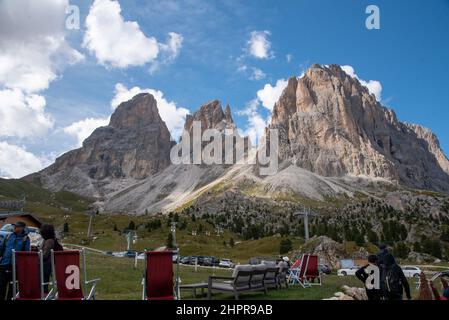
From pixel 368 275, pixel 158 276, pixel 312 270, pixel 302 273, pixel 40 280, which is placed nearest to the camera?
pixel 158 276

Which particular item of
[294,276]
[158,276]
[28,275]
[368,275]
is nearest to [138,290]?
[294,276]

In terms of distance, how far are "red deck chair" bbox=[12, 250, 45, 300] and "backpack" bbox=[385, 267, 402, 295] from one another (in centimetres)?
897

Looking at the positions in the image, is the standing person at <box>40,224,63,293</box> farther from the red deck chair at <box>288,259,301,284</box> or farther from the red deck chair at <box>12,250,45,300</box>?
the red deck chair at <box>288,259,301,284</box>

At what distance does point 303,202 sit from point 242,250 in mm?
98387

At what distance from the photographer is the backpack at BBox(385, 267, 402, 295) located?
12.0m

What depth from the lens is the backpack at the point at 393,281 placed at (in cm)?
1195

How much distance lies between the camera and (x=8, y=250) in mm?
11930

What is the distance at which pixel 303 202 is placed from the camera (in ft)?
652

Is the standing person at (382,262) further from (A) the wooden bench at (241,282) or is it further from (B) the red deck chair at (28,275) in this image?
(B) the red deck chair at (28,275)

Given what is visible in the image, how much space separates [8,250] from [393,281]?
10338 mm

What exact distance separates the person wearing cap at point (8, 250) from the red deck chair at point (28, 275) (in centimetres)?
76

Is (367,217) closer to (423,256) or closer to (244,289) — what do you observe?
(423,256)

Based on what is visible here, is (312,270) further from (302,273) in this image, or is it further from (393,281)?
(393,281)
